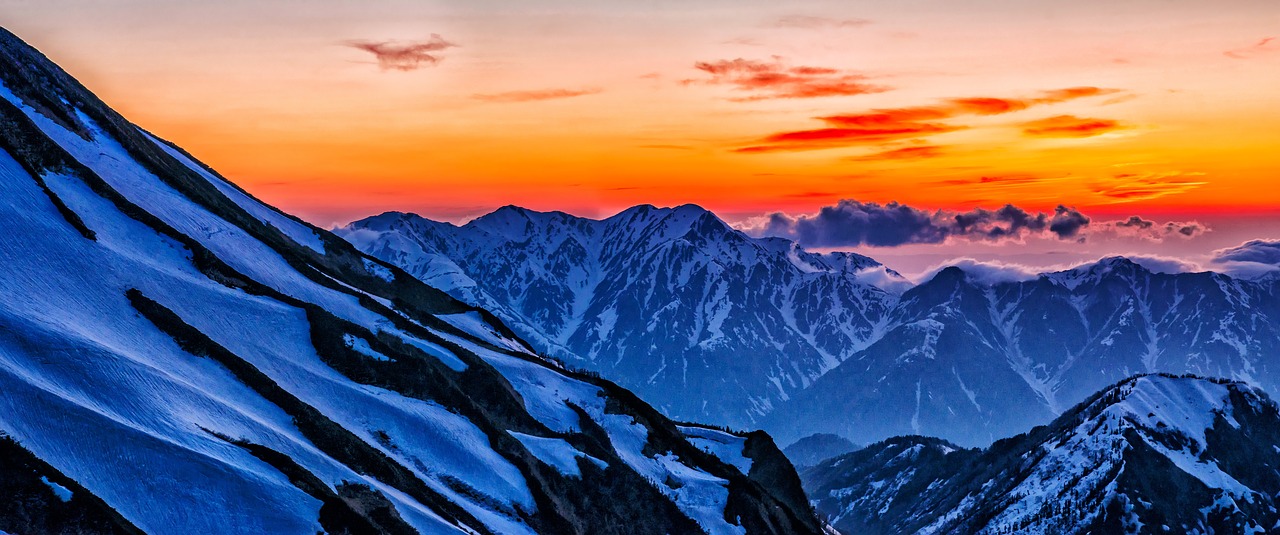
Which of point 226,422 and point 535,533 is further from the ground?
point 226,422

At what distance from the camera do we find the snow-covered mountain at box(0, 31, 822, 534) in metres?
92.2

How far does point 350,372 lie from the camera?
144 meters

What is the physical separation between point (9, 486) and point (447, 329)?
113 meters

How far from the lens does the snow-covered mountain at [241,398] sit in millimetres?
92188

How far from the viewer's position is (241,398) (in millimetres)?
116438

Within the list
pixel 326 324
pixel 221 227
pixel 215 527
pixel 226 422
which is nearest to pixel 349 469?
pixel 226 422

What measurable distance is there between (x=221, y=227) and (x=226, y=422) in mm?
75618

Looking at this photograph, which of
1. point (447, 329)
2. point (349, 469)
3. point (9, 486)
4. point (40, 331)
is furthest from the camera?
point (447, 329)

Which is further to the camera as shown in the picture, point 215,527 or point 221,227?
point 221,227

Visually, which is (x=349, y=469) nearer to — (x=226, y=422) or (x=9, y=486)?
(x=226, y=422)

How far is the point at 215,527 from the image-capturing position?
9038 centimetres

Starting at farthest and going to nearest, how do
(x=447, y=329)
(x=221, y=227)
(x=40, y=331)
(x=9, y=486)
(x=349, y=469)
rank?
(x=447, y=329), (x=221, y=227), (x=349, y=469), (x=40, y=331), (x=9, y=486)

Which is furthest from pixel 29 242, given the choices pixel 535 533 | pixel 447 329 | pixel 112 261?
pixel 447 329

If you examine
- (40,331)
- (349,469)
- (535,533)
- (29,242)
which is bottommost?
(535,533)
